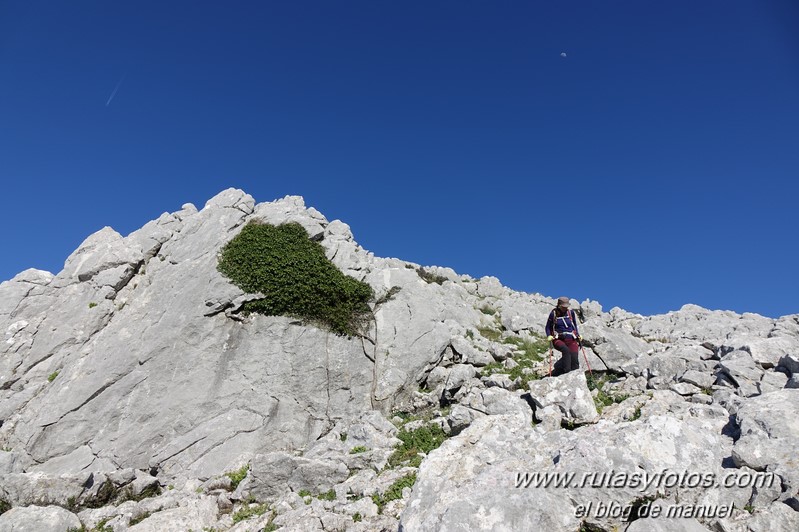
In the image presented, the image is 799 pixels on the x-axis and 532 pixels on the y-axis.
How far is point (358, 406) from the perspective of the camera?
70.2 ft

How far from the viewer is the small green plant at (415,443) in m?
14.3

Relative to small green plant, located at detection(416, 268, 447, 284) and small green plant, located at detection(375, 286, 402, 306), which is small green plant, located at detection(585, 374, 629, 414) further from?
small green plant, located at detection(416, 268, 447, 284)

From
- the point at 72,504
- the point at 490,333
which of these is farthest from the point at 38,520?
the point at 490,333

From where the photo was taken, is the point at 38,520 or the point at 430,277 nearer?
the point at 38,520

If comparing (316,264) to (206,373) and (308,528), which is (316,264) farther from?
(308,528)

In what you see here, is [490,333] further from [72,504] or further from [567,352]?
[72,504]

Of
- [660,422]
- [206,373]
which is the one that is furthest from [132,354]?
[660,422]

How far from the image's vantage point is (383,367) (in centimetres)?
2245

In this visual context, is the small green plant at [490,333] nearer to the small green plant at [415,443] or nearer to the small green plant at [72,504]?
the small green plant at [415,443]

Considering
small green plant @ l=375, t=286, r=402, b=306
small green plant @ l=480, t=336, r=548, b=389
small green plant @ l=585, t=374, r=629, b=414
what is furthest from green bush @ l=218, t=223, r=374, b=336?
small green plant @ l=585, t=374, r=629, b=414

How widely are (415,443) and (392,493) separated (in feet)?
13.4

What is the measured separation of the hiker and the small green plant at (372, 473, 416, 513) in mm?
7714

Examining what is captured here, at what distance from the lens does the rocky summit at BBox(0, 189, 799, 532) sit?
7098 mm

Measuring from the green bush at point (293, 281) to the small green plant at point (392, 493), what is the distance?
11.6 meters
